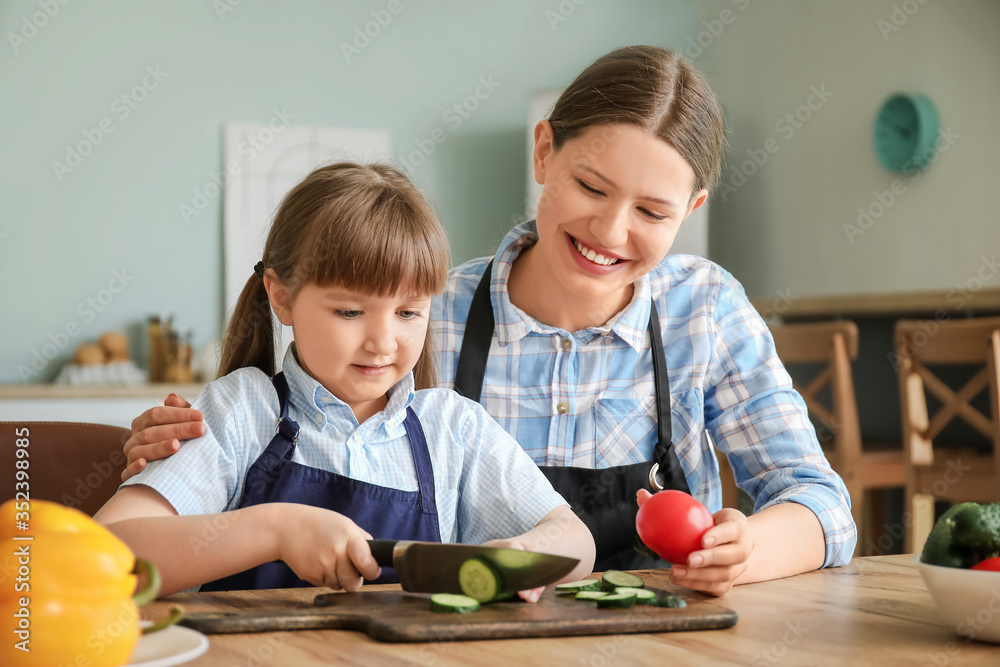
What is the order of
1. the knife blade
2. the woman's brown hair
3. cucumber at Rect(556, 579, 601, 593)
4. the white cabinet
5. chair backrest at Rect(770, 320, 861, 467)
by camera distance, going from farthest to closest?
the white cabinet, chair backrest at Rect(770, 320, 861, 467), the woman's brown hair, cucumber at Rect(556, 579, 601, 593), the knife blade

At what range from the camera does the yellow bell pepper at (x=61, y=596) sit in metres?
0.65

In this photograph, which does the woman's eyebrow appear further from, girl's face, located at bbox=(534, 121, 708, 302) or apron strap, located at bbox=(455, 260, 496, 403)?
apron strap, located at bbox=(455, 260, 496, 403)

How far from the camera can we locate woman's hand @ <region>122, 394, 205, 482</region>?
3.52ft

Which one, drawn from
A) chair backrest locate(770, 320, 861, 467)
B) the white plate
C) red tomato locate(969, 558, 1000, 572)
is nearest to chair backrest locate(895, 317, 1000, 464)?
chair backrest locate(770, 320, 861, 467)

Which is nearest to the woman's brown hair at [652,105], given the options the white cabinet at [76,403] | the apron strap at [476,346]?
the apron strap at [476,346]

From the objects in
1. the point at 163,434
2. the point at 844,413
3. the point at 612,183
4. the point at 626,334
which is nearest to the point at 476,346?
the point at 626,334

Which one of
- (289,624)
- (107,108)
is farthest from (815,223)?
(289,624)

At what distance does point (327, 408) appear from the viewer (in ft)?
3.86

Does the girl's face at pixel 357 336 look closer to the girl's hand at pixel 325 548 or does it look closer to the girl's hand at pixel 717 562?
the girl's hand at pixel 325 548

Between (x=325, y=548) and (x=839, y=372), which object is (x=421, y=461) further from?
(x=839, y=372)

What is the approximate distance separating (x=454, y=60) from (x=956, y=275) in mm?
2553

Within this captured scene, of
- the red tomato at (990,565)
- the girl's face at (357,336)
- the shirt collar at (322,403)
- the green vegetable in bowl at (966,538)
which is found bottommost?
the red tomato at (990,565)

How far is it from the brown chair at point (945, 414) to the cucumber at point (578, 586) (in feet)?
7.25

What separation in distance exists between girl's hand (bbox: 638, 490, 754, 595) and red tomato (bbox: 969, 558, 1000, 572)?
0.79 feet
